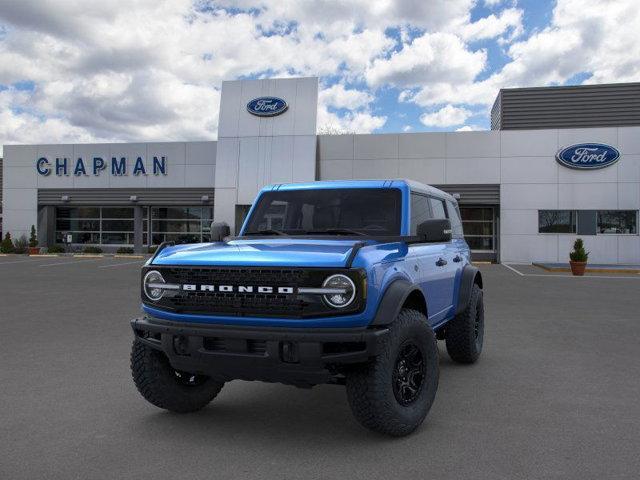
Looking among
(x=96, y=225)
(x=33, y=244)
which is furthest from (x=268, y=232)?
(x=96, y=225)

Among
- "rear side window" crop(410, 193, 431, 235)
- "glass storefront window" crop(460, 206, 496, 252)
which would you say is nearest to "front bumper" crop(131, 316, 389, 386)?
"rear side window" crop(410, 193, 431, 235)

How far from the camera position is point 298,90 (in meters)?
27.7

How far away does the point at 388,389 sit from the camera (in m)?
3.71

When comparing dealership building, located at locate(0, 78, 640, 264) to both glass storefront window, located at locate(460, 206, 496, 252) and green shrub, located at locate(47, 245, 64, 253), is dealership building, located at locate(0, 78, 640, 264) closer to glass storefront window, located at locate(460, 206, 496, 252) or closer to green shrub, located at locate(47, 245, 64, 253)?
glass storefront window, located at locate(460, 206, 496, 252)

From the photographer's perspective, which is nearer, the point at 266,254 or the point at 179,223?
the point at 266,254

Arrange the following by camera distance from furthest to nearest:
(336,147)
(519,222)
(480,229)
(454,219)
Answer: (480,229) → (336,147) → (519,222) → (454,219)

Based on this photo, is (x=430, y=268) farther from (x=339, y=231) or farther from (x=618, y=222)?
(x=618, y=222)

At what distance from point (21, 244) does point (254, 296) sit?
106 ft

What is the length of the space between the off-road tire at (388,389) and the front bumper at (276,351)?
0.11 metres

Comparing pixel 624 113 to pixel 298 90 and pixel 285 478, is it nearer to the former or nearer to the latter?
pixel 298 90

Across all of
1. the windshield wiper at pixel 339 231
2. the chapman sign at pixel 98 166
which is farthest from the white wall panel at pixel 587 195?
the windshield wiper at pixel 339 231

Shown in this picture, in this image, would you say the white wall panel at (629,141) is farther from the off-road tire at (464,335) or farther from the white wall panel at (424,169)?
the off-road tire at (464,335)

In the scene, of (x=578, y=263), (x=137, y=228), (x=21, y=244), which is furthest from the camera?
(x=137, y=228)

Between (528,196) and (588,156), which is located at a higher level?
(588,156)
